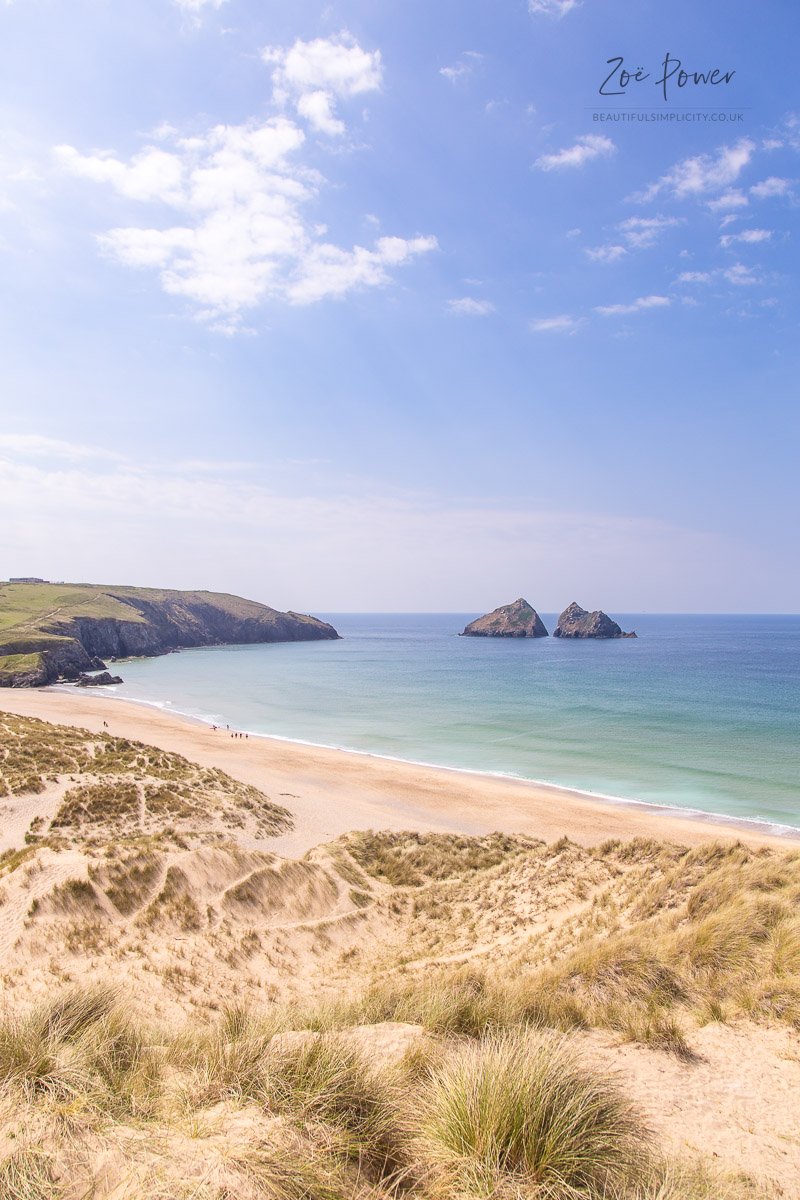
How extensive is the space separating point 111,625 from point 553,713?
98.1 m

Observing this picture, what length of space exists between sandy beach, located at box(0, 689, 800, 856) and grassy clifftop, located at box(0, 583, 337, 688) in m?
47.4

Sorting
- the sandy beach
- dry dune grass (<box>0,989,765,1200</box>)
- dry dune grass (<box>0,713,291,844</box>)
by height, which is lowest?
the sandy beach

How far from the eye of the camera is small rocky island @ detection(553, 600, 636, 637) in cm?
18438

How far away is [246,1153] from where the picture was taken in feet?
12.2

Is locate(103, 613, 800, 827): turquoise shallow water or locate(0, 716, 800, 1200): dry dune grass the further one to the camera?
locate(103, 613, 800, 827): turquoise shallow water

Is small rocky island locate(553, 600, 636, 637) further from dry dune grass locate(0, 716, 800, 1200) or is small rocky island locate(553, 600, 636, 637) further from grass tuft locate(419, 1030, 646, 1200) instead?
grass tuft locate(419, 1030, 646, 1200)

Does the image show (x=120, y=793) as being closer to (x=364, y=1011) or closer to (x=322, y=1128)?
(x=364, y=1011)

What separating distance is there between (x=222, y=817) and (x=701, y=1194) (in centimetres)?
2172

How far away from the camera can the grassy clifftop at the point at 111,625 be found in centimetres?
8431

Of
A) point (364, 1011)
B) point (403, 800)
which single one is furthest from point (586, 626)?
point (364, 1011)

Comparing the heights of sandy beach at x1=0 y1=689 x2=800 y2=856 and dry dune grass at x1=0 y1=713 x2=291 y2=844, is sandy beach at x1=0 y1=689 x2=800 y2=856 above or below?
below

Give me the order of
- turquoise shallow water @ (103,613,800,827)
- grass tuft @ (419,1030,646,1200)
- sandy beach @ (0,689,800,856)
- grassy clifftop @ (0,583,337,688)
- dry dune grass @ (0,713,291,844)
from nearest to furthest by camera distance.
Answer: grass tuft @ (419,1030,646,1200) < dry dune grass @ (0,713,291,844) < sandy beach @ (0,689,800,856) < turquoise shallow water @ (103,613,800,827) < grassy clifftop @ (0,583,337,688)

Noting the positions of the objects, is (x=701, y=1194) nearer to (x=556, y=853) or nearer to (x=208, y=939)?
(x=208, y=939)

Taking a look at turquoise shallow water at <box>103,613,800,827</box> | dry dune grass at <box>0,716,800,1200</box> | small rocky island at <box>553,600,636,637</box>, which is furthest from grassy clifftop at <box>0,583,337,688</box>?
small rocky island at <box>553,600,636,637</box>
